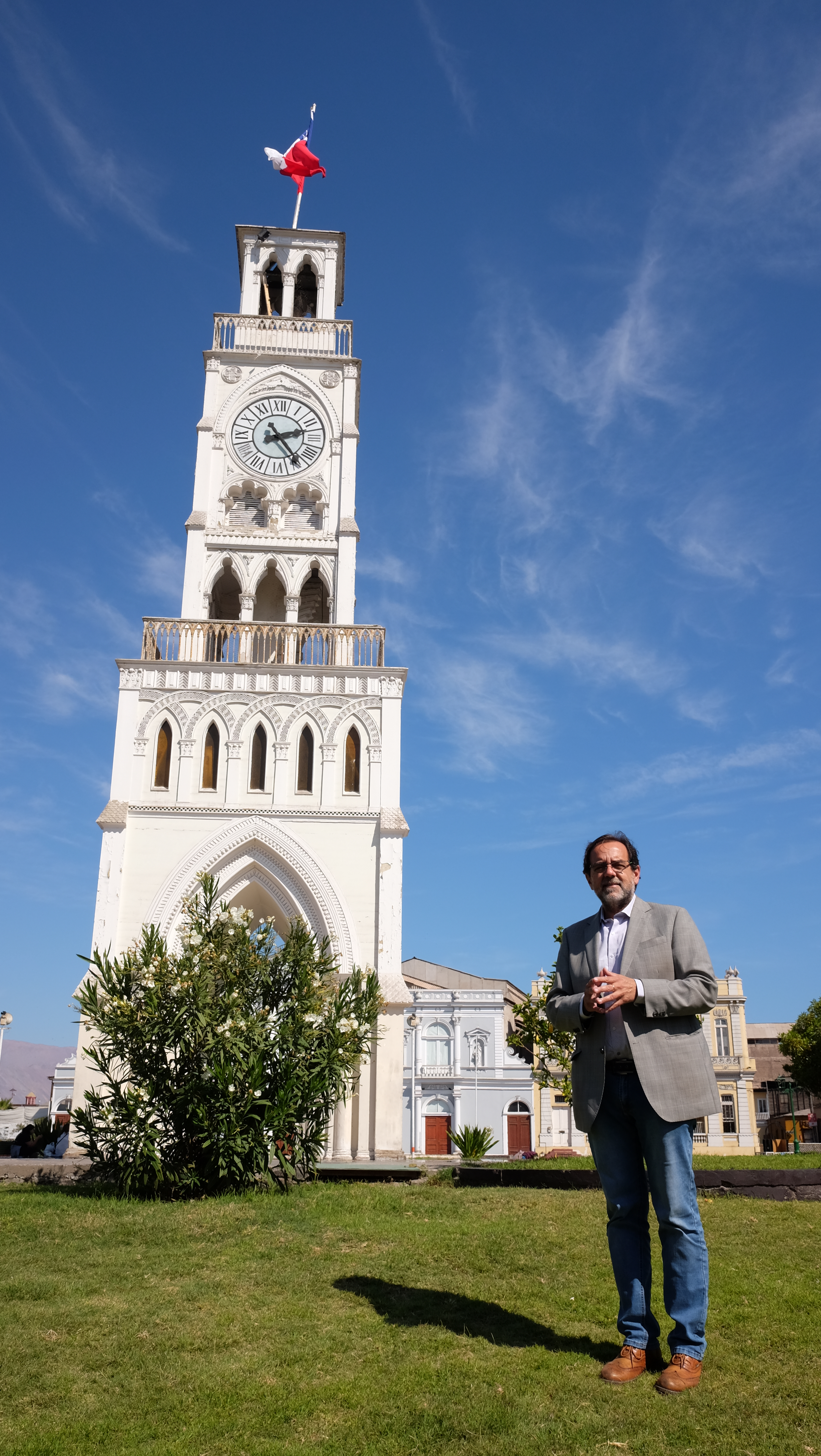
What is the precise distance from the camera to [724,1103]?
56.6 meters

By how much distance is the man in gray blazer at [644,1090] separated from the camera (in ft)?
17.0

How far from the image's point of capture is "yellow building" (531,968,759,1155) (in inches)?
2194

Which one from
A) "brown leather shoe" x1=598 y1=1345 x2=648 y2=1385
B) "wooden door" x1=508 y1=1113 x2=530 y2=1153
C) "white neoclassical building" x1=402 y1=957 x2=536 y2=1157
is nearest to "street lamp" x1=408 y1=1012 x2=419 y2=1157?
"white neoclassical building" x1=402 y1=957 x2=536 y2=1157

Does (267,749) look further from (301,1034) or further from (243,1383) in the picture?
(243,1383)

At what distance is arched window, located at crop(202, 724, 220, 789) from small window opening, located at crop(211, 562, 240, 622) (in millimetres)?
4473

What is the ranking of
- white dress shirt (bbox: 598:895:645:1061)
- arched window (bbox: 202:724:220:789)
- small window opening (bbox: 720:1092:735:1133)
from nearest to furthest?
white dress shirt (bbox: 598:895:645:1061)
arched window (bbox: 202:724:220:789)
small window opening (bbox: 720:1092:735:1133)

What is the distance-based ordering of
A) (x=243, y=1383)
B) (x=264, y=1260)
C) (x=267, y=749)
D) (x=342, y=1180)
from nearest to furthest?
(x=243, y=1383), (x=264, y=1260), (x=342, y=1180), (x=267, y=749)

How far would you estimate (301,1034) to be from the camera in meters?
12.9

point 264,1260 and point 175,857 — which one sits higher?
point 175,857

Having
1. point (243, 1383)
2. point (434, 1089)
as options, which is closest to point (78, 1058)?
point (243, 1383)

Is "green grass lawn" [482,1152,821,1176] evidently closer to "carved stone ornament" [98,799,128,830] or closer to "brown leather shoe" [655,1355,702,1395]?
"brown leather shoe" [655,1355,702,1395]

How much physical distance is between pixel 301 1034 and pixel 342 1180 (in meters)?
2.77

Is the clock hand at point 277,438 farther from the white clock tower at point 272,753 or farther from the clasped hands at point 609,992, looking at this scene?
the clasped hands at point 609,992

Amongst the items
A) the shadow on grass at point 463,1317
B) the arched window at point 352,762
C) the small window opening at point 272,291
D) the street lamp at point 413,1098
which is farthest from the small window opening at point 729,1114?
the shadow on grass at point 463,1317
